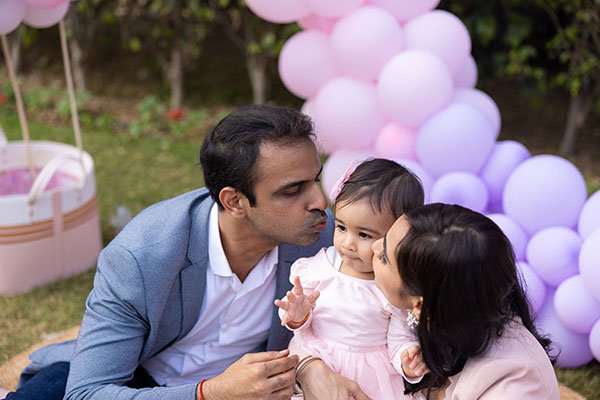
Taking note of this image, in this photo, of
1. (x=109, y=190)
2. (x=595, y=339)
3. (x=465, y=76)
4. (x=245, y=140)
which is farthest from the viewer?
(x=109, y=190)

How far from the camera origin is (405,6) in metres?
4.11

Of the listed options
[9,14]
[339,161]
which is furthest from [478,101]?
[9,14]

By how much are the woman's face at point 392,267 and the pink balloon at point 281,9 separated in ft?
7.54

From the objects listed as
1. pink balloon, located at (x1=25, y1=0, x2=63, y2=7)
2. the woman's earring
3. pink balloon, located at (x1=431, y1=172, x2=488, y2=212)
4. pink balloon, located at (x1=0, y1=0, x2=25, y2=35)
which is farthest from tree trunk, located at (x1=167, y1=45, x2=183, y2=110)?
the woman's earring

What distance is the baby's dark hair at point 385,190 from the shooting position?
7.60ft

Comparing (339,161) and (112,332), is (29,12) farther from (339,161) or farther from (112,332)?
(112,332)

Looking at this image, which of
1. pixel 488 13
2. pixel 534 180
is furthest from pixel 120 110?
pixel 534 180

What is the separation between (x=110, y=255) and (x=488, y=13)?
4.31 metres

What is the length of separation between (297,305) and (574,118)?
4091 millimetres

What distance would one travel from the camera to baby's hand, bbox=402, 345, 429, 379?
214 cm

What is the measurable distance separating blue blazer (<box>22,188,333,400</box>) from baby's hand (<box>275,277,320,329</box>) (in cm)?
33

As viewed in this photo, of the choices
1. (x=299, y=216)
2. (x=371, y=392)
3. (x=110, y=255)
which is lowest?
(x=371, y=392)

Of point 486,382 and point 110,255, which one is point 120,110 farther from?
point 486,382

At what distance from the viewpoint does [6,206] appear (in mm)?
3896
